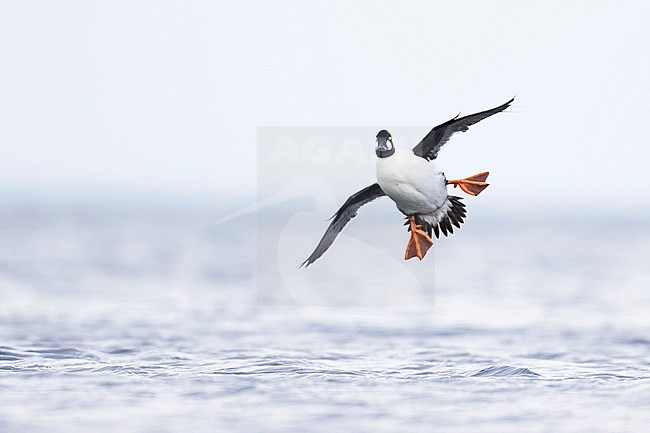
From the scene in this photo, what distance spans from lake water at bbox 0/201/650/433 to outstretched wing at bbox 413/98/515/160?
16.7 feet

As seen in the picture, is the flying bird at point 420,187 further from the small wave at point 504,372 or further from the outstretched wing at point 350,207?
the small wave at point 504,372

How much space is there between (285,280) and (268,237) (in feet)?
106

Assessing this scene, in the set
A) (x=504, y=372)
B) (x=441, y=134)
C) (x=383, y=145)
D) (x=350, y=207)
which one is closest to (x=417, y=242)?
(x=350, y=207)

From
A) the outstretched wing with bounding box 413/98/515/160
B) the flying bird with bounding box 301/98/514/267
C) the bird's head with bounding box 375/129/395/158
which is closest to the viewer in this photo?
the outstretched wing with bounding box 413/98/515/160

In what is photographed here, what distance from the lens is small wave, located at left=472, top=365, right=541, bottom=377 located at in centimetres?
2114

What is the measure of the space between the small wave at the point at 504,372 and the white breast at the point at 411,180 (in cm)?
765

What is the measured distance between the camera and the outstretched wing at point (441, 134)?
518 inches

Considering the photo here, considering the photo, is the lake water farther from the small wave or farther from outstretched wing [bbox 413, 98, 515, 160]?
outstretched wing [bbox 413, 98, 515, 160]

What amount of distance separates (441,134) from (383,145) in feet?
2.44

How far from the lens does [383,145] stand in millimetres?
13375

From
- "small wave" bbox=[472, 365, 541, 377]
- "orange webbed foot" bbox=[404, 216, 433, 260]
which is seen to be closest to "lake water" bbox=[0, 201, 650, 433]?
"small wave" bbox=[472, 365, 541, 377]

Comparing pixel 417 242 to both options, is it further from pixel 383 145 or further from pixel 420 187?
pixel 383 145

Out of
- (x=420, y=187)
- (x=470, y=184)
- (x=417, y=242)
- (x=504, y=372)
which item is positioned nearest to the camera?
(x=420, y=187)

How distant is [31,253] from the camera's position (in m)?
53.6
